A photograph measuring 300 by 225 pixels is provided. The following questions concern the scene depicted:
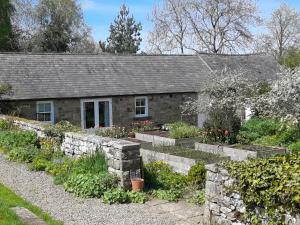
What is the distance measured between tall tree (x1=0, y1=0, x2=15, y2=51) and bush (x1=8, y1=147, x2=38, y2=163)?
28857 mm

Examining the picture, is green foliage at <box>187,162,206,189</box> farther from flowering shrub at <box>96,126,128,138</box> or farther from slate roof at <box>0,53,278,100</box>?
slate roof at <box>0,53,278,100</box>

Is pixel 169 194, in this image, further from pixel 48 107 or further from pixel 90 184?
pixel 48 107

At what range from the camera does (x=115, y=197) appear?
9172mm

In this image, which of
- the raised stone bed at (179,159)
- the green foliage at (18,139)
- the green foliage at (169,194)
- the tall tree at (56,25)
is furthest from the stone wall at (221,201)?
the tall tree at (56,25)

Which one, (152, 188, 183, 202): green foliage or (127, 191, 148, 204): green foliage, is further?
(152, 188, 183, 202): green foliage

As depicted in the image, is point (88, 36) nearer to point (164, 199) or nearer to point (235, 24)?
point (235, 24)

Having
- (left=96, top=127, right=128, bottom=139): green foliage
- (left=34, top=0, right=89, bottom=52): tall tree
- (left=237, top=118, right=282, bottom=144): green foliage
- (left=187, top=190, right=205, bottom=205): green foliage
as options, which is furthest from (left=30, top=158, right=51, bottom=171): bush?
(left=34, top=0, right=89, bottom=52): tall tree

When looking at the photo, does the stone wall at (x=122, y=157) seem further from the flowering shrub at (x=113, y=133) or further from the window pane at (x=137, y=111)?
the window pane at (x=137, y=111)

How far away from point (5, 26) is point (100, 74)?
747 inches

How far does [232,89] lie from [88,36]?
103ft

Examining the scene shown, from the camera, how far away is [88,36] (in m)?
49.0

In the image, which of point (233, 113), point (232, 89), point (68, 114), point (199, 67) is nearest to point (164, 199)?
point (233, 113)

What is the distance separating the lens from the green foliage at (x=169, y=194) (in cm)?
951

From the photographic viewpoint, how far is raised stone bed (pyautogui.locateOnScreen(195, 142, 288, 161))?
47.6 feet
